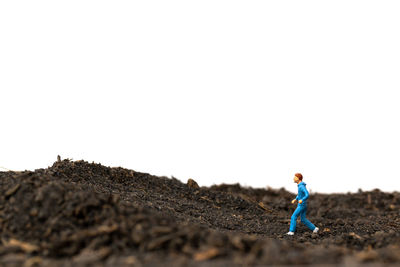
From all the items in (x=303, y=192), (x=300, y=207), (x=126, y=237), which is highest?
(x=303, y=192)

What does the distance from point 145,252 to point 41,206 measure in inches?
102

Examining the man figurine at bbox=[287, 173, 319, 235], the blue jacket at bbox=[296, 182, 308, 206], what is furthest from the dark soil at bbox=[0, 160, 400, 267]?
the blue jacket at bbox=[296, 182, 308, 206]

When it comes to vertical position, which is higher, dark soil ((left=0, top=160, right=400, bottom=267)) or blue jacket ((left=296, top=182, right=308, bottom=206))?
blue jacket ((left=296, top=182, right=308, bottom=206))

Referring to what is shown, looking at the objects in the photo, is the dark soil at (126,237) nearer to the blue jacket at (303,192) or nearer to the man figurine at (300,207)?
the man figurine at (300,207)

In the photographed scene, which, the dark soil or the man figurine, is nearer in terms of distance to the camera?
the dark soil

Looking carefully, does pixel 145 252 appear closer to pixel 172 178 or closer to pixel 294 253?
pixel 294 253

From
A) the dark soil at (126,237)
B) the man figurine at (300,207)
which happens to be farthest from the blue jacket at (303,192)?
the dark soil at (126,237)

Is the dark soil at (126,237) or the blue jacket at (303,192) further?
the blue jacket at (303,192)

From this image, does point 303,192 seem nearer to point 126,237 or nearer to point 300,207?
point 300,207

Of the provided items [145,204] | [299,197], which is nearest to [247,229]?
[299,197]

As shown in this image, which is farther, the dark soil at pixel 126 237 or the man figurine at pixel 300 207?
the man figurine at pixel 300 207

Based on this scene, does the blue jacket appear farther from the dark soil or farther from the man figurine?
the dark soil

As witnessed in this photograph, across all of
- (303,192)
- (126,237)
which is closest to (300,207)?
(303,192)

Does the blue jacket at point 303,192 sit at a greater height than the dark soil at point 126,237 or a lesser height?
greater
